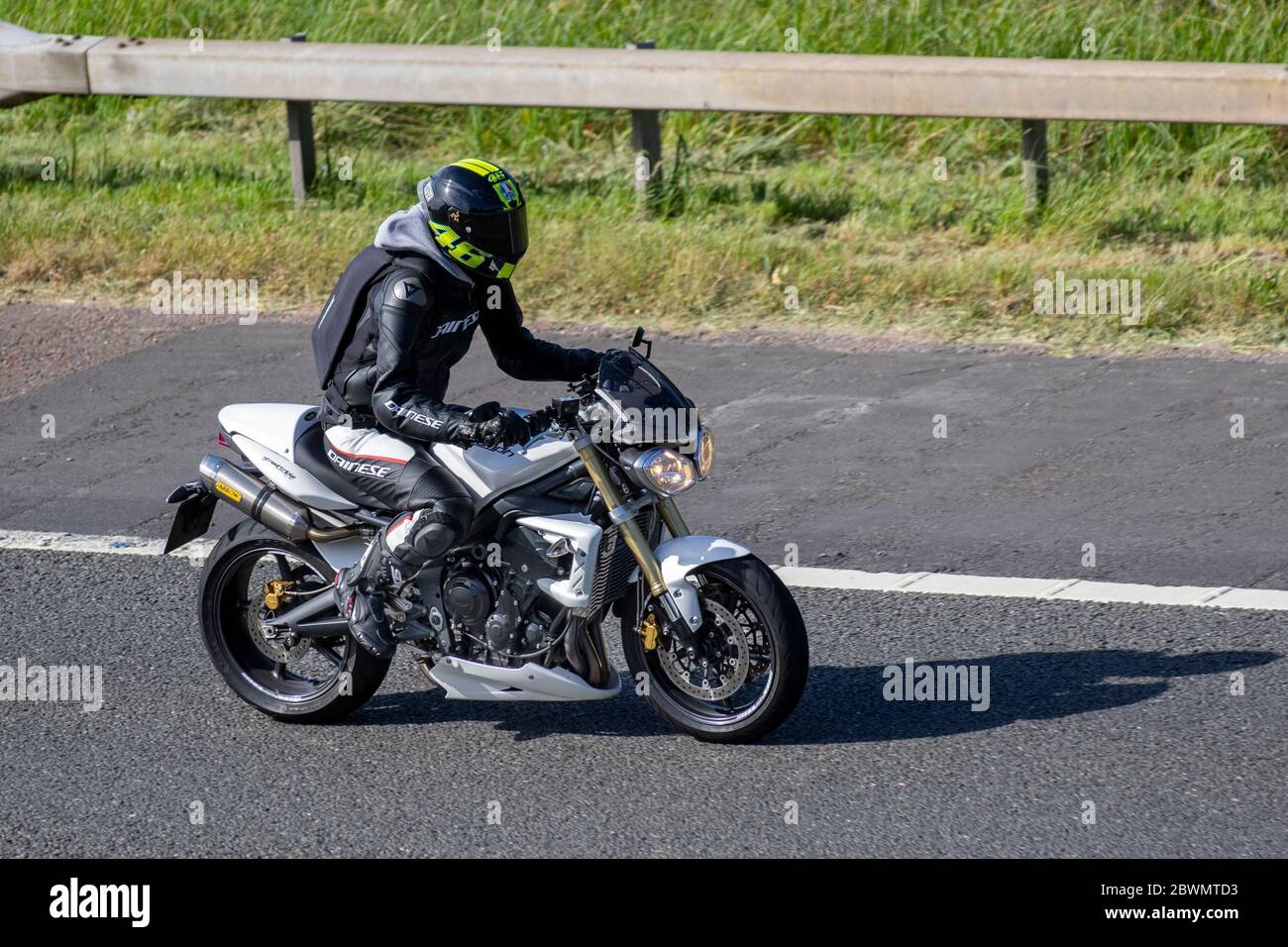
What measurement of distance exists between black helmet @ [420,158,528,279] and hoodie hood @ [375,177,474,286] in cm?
3

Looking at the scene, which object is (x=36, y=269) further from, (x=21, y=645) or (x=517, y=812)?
(x=517, y=812)

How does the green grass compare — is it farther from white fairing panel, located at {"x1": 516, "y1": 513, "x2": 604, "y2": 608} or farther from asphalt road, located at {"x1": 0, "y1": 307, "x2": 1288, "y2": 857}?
white fairing panel, located at {"x1": 516, "y1": 513, "x2": 604, "y2": 608}

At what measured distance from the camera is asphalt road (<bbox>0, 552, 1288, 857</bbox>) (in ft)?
16.0

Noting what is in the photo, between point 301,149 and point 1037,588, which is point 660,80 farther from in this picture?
point 1037,588

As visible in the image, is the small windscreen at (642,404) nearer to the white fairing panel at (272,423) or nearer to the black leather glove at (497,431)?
the black leather glove at (497,431)

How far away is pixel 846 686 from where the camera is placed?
228 inches

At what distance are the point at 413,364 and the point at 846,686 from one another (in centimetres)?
172

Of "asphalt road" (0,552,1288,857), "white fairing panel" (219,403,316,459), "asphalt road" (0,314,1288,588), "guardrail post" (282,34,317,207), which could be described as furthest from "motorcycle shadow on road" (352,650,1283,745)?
"guardrail post" (282,34,317,207)

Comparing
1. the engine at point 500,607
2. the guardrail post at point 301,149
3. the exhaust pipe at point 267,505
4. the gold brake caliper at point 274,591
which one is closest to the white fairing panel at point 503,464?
the engine at point 500,607

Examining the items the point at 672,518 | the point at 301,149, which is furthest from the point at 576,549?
the point at 301,149

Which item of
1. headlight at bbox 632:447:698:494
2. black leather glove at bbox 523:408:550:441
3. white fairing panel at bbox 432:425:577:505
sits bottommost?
white fairing panel at bbox 432:425:577:505

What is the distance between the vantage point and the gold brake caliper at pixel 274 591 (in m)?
5.78

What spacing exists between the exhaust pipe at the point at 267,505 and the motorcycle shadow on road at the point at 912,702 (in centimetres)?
63

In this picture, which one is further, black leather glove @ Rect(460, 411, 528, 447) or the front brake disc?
the front brake disc
